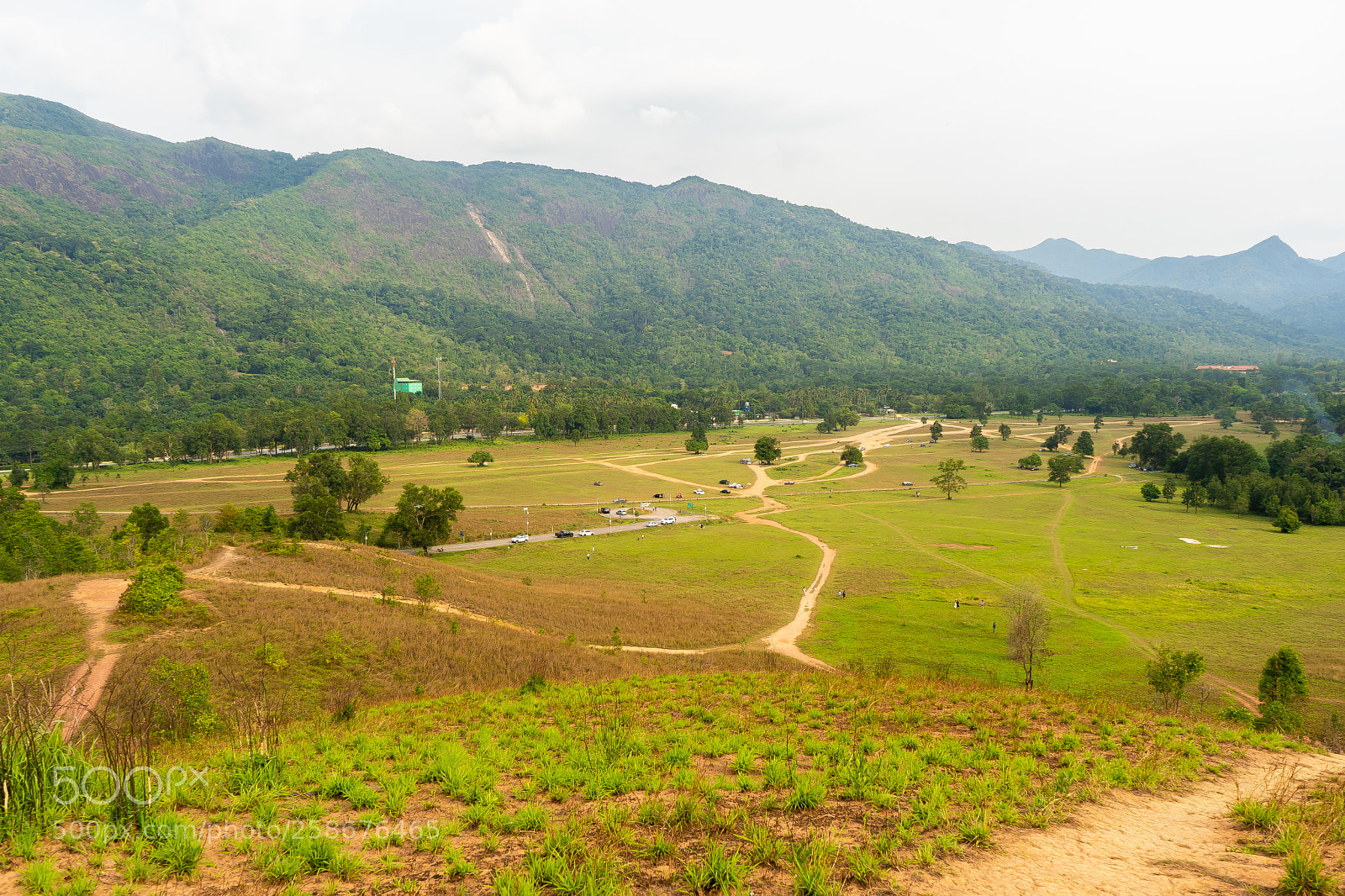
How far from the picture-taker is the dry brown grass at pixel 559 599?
31688mm

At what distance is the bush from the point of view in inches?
878

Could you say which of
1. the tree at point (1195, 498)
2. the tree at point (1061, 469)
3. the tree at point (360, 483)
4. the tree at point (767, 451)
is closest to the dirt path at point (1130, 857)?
the tree at point (360, 483)

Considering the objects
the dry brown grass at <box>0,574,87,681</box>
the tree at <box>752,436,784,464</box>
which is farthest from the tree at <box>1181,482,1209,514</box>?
the dry brown grass at <box>0,574,87,681</box>

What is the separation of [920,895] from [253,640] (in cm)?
2444

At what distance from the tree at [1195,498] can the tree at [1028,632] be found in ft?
219

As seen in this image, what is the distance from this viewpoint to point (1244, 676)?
30.4 meters

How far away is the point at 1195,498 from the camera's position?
79250 mm

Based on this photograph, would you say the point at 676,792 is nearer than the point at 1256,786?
Yes

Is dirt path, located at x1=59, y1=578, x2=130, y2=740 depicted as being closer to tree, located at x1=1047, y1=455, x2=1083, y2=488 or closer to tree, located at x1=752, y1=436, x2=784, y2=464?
tree, located at x1=752, y1=436, x2=784, y2=464

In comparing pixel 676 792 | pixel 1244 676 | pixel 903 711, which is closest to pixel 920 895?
pixel 676 792

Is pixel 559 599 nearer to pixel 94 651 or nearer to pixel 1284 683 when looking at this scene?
pixel 94 651

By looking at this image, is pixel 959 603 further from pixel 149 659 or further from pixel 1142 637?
pixel 149 659

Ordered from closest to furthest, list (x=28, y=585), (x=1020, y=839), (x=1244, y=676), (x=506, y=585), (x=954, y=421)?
(x=1020, y=839)
(x=28, y=585)
(x=1244, y=676)
(x=506, y=585)
(x=954, y=421)

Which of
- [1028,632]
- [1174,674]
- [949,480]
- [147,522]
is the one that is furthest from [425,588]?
[949,480]
